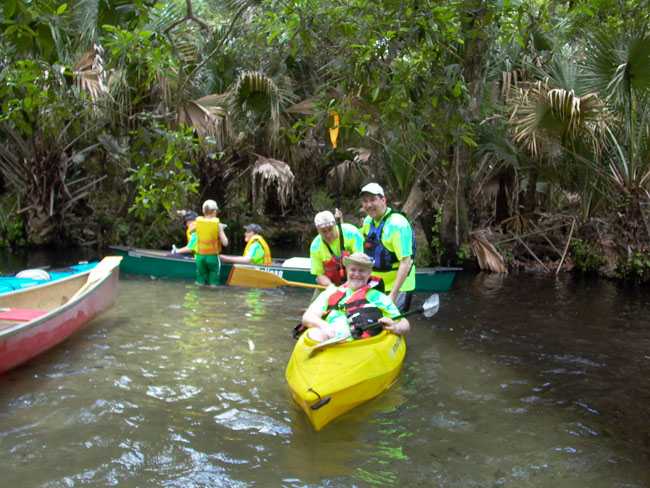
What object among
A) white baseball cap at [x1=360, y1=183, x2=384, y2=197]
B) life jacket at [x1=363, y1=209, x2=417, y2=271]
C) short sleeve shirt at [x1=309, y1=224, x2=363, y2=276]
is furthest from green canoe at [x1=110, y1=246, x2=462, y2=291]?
white baseball cap at [x1=360, y1=183, x2=384, y2=197]

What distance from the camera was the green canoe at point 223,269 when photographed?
32.4ft

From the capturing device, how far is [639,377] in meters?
5.73

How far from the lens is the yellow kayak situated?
13.1 ft

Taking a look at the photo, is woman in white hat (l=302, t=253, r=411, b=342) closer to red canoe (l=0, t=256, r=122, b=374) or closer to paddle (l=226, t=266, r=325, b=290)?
red canoe (l=0, t=256, r=122, b=374)

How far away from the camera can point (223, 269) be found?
33.2ft

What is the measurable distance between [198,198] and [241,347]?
10.3 metres

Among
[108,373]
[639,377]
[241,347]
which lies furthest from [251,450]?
[639,377]

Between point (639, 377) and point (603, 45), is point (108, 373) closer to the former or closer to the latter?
point (639, 377)

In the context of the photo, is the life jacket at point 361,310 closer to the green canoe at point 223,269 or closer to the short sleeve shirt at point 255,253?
the green canoe at point 223,269

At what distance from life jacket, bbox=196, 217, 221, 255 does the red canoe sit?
2.01 meters

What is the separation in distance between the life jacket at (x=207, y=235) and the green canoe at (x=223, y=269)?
0.47 m

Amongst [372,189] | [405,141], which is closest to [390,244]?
[372,189]

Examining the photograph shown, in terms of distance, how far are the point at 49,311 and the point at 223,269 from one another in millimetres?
3861

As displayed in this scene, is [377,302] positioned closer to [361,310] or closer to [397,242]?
[361,310]
